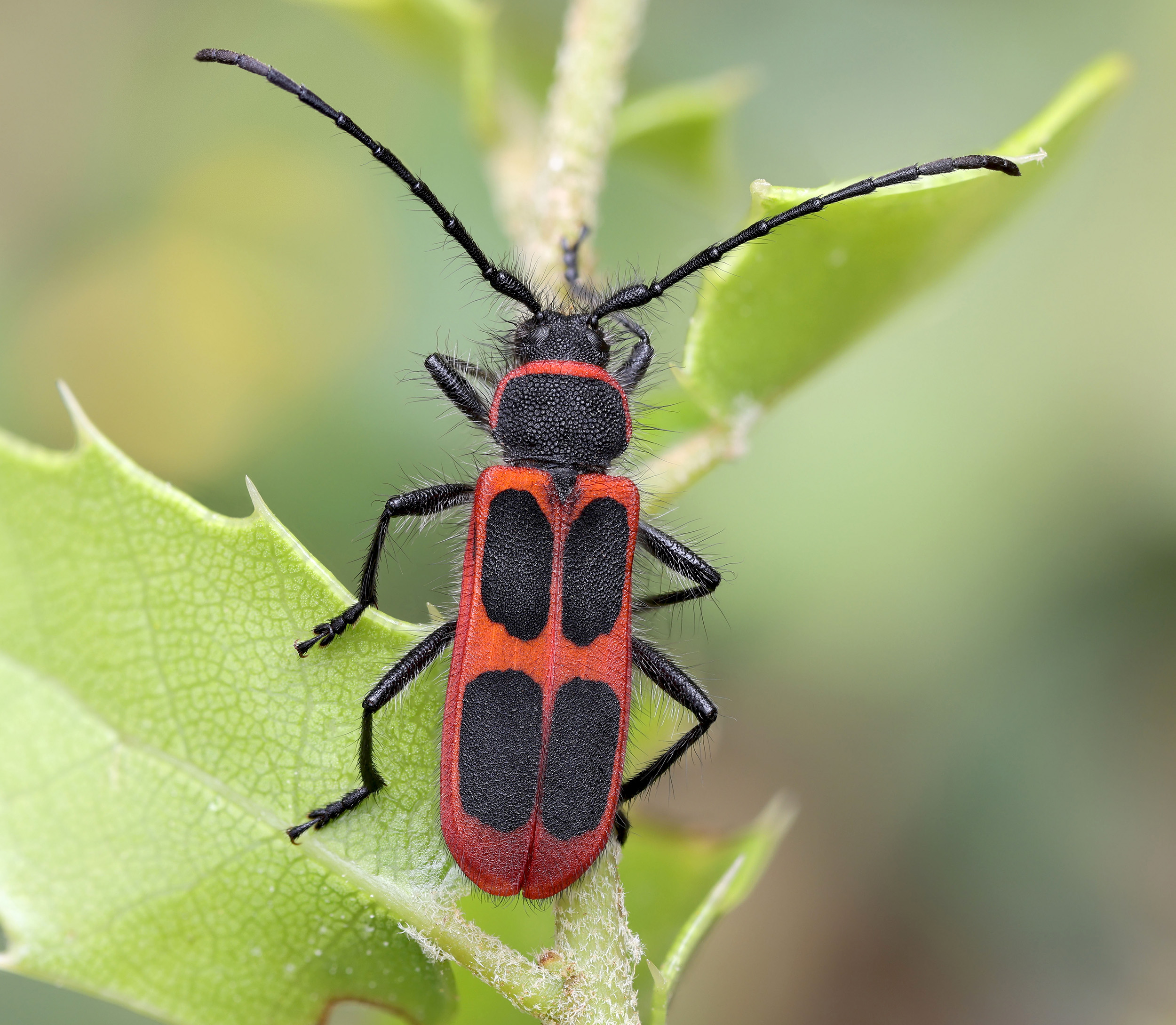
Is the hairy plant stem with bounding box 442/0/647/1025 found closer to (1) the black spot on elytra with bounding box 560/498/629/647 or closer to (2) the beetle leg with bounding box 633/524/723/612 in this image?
(1) the black spot on elytra with bounding box 560/498/629/647

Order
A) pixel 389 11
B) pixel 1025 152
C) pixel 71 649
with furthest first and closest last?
pixel 389 11 < pixel 1025 152 < pixel 71 649

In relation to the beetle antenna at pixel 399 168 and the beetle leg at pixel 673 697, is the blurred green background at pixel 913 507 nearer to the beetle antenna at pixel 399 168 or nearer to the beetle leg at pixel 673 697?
the beetle antenna at pixel 399 168

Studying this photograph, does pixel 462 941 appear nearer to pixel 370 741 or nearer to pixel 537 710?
pixel 370 741

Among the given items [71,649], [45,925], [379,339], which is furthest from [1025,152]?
[379,339]

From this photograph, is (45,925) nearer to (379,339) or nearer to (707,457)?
(707,457)

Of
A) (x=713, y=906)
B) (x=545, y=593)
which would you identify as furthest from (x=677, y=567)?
(x=713, y=906)

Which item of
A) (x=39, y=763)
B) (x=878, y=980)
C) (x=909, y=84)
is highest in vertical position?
(x=909, y=84)

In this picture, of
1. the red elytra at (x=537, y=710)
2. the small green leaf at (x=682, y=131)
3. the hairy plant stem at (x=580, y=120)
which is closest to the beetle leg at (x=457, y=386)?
the red elytra at (x=537, y=710)

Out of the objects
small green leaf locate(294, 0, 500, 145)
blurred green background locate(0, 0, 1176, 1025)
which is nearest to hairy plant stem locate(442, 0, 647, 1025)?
small green leaf locate(294, 0, 500, 145)
